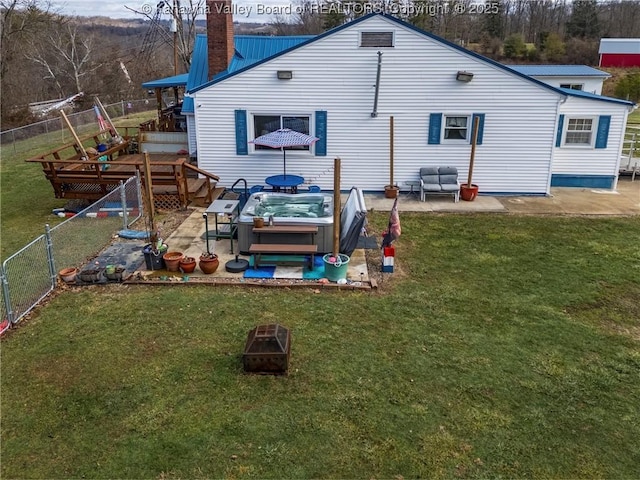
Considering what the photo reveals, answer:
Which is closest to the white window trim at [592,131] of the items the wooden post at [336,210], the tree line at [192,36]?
the wooden post at [336,210]

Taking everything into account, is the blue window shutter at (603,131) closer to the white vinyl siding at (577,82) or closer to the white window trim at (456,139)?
the white window trim at (456,139)

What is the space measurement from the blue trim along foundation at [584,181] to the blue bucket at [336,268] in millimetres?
9456

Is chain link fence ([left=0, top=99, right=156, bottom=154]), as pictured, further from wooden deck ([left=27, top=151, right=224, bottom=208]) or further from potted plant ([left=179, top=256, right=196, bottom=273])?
potted plant ([left=179, top=256, right=196, bottom=273])

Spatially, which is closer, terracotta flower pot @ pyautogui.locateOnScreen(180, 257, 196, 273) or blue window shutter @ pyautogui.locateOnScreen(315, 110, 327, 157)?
terracotta flower pot @ pyautogui.locateOnScreen(180, 257, 196, 273)

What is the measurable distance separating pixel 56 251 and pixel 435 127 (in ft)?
31.4

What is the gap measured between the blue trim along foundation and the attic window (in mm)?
6413

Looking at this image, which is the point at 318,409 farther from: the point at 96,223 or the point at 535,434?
the point at 96,223

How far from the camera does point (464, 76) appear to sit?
504 inches

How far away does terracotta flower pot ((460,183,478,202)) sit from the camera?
13359 millimetres

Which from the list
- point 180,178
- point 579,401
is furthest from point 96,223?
point 579,401

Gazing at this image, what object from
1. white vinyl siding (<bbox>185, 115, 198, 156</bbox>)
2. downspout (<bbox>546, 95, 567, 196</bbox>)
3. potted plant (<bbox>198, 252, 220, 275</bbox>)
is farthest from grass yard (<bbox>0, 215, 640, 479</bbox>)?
white vinyl siding (<bbox>185, 115, 198, 156</bbox>)

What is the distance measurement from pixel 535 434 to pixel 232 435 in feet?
9.76

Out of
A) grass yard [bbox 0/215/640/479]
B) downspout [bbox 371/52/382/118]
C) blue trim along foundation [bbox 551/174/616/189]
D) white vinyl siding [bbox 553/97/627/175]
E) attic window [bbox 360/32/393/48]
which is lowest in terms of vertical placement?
grass yard [bbox 0/215/640/479]

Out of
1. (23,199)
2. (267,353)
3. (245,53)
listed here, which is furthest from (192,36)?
(267,353)
